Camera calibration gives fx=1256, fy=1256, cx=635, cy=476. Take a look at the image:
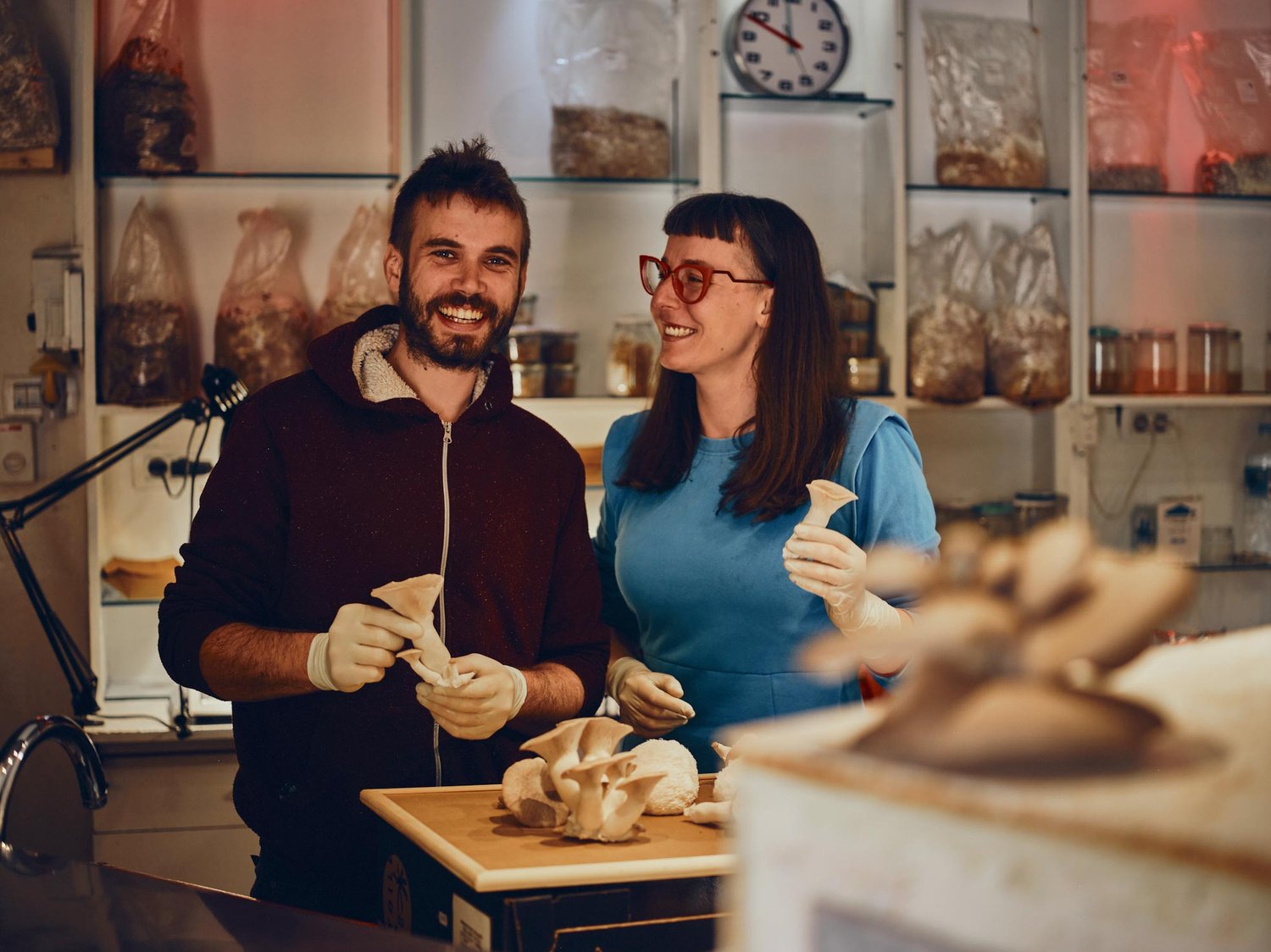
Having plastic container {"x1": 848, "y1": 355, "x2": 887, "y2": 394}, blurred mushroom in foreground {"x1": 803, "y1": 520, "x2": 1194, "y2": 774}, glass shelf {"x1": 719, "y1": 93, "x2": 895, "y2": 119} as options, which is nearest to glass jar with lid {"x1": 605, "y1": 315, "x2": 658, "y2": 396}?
plastic container {"x1": 848, "y1": 355, "x2": 887, "y2": 394}

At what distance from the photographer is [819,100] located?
10.6ft

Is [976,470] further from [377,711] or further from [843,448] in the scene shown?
[377,711]

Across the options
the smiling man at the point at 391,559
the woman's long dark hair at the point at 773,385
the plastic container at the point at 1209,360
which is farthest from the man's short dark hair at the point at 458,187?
the plastic container at the point at 1209,360

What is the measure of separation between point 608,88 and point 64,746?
2166 mm

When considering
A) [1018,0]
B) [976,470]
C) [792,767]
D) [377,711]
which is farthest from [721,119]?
[792,767]

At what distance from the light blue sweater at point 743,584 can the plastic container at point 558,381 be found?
3.62ft

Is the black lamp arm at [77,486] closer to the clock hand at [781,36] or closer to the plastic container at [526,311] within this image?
the plastic container at [526,311]

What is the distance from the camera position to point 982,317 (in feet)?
10.5

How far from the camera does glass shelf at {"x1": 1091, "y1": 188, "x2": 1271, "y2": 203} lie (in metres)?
3.38

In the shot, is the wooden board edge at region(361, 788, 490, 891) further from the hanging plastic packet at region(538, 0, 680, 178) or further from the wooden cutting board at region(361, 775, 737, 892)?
the hanging plastic packet at region(538, 0, 680, 178)

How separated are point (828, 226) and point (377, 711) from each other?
2.13 m

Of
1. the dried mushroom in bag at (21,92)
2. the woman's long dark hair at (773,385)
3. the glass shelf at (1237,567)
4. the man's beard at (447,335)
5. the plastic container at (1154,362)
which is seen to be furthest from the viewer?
the glass shelf at (1237,567)

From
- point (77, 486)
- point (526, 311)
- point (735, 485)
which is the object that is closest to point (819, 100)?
point (526, 311)

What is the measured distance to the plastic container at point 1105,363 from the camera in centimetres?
332
